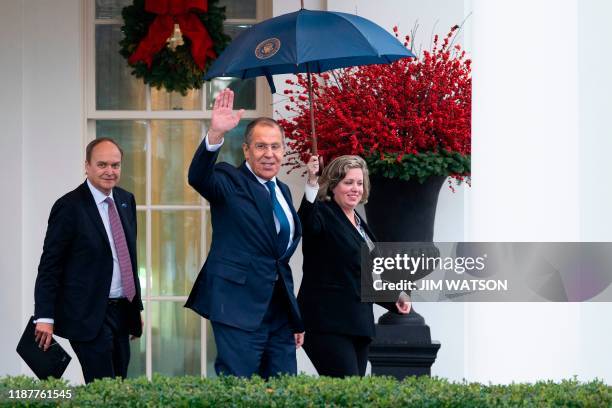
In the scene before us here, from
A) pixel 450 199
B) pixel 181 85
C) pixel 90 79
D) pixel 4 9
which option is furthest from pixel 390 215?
pixel 4 9

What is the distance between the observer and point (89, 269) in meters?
6.07

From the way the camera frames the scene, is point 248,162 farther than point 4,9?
No

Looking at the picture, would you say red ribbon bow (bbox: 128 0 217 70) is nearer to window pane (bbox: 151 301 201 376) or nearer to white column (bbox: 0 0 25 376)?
white column (bbox: 0 0 25 376)

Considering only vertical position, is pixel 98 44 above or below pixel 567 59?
above

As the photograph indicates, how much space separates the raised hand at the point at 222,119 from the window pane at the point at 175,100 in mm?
3173

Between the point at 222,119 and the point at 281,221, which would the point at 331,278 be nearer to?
the point at 281,221

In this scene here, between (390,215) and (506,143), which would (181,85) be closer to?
(390,215)

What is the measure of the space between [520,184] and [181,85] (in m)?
4.08

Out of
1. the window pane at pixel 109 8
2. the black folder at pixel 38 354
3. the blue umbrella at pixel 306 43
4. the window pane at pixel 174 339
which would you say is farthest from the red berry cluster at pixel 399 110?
the black folder at pixel 38 354

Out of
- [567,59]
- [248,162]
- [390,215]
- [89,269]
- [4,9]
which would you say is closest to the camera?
[567,59]

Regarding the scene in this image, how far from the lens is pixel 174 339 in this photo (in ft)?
28.1

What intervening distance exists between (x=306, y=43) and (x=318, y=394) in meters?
2.29

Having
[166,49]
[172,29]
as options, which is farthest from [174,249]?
[172,29]

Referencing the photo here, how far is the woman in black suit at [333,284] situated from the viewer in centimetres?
607
